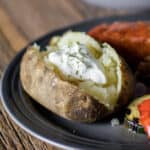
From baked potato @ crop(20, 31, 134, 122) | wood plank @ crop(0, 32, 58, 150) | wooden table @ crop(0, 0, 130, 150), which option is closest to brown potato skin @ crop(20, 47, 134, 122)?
baked potato @ crop(20, 31, 134, 122)

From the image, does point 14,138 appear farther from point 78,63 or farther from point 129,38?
point 129,38

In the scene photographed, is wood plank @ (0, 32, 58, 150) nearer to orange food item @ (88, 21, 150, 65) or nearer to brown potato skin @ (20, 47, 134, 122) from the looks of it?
brown potato skin @ (20, 47, 134, 122)

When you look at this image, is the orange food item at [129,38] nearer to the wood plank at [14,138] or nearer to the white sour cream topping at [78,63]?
the white sour cream topping at [78,63]

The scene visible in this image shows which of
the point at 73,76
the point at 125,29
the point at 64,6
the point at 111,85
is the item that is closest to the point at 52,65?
the point at 73,76

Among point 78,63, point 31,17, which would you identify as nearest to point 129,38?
point 78,63

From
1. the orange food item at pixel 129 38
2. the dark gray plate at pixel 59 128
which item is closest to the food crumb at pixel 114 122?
the dark gray plate at pixel 59 128

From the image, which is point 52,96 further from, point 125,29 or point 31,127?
point 125,29
